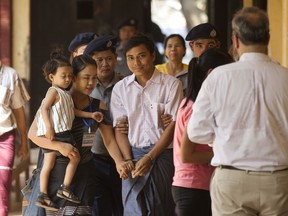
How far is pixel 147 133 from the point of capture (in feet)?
19.9

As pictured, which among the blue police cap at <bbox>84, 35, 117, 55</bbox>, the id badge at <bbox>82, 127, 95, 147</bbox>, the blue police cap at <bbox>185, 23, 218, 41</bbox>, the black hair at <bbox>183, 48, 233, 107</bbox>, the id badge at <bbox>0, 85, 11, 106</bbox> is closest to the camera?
the black hair at <bbox>183, 48, 233, 107</bbox>

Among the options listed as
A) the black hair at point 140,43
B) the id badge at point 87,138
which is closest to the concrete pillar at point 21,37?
the black hair at point 140,43

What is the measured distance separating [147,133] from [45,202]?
2.68ft

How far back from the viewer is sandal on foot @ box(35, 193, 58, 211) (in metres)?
5.89

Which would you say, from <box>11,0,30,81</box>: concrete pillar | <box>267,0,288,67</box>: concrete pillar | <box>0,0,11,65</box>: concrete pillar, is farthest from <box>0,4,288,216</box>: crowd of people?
<box>11,0,30,81</box>: concrete pillar

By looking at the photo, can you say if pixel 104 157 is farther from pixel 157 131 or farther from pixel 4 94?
pixel 4 94

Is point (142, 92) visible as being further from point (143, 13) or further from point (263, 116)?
point (143, 13)

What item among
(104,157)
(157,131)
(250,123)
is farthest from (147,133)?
(250,123)

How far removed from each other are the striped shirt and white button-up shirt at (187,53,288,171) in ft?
4.46

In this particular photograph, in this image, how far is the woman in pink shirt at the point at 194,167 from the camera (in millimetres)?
5422

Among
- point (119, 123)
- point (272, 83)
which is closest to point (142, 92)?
Answer: point (119, 123)

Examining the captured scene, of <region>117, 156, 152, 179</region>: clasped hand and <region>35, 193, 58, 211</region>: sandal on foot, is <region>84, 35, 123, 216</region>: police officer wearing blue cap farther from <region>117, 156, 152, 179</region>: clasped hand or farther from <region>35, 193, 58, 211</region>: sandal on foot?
<region>35, 193, 58, 211</region>: sandal on foot

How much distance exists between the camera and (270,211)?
4.70 m

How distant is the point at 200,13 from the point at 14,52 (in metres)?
2.56
